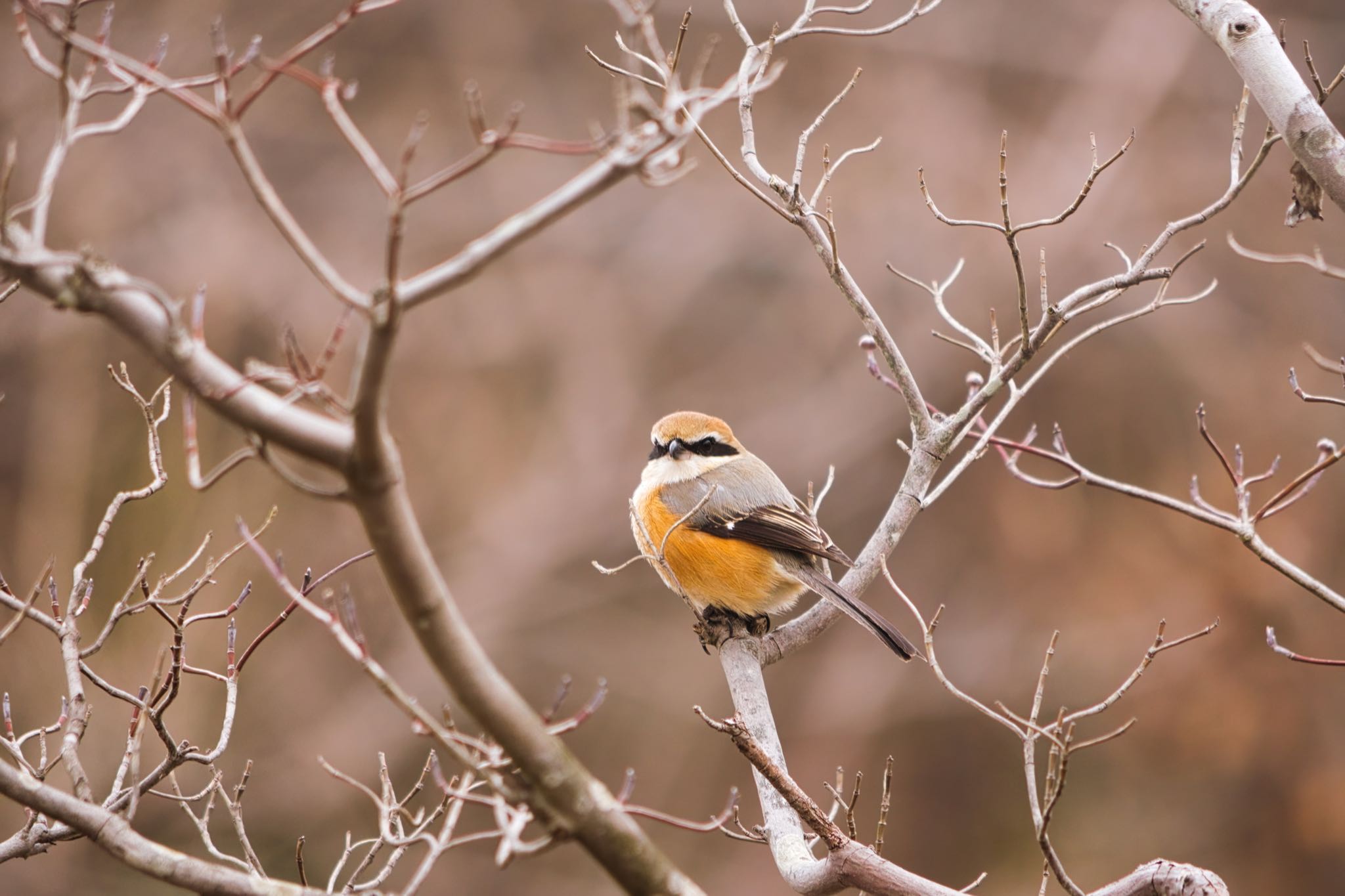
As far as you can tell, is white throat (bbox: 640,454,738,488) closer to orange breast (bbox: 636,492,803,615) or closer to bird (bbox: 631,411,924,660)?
bird (bbox: 631,411,924,660)

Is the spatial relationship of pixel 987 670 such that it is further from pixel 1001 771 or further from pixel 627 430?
pixel 627 430

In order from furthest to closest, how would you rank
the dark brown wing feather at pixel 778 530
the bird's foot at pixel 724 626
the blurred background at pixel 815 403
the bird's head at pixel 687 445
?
the blurred background at pixel 815 403
the bird's head at pixel 687 445
the dark brown wing feather at pixel 778 530
the bird's foot at pixel 724 626

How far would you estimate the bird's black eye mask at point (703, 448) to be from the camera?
5043mm

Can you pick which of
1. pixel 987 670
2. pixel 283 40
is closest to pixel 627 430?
pixel 987 670

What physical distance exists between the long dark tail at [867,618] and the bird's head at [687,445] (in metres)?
1.04

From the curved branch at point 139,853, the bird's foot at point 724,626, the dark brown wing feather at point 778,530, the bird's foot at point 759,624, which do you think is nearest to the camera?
the curved branch at point 139,853

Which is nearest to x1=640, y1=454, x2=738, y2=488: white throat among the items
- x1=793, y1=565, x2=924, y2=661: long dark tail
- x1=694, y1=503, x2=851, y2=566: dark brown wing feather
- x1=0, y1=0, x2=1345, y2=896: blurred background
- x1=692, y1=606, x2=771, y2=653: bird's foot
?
x1=694, y1=503, x2=851, y2=566: dark brown wing feather

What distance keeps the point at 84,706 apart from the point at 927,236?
9318mm

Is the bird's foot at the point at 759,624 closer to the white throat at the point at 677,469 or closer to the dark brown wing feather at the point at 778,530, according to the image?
the dark brown wing feather at the point at 778,530

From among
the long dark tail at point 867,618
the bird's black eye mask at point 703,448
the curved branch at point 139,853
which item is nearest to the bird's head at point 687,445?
the bird's black eye mask at point 703,448

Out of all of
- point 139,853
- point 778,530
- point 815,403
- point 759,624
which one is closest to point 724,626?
point 759,624

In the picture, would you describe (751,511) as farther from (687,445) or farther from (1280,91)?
(1280,91)

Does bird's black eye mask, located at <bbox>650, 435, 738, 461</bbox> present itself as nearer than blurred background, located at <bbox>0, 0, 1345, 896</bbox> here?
Yes

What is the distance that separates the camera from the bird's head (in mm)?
5031
